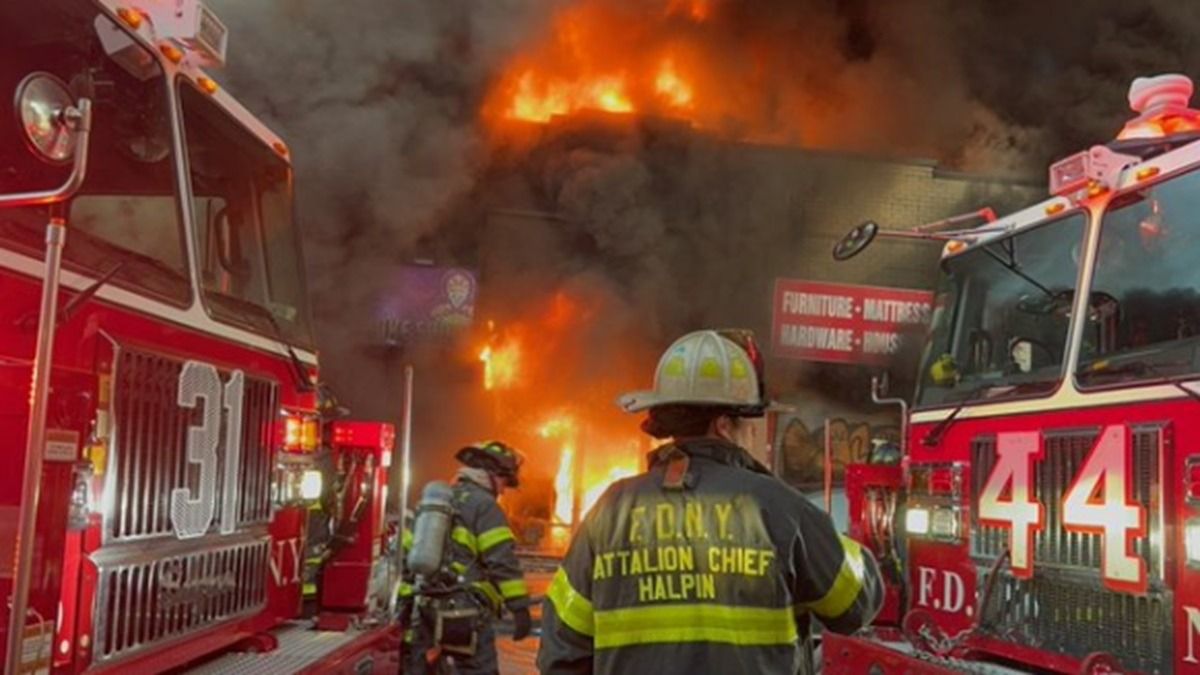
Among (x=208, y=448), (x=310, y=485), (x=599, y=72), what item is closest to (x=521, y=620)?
(x=310, y=485)

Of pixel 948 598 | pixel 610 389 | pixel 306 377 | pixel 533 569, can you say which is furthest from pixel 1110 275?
pixel 610 389

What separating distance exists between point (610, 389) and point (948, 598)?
11.4 m

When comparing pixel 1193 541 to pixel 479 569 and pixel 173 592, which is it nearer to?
pixel 173 592

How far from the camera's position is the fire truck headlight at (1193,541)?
293 centimetres

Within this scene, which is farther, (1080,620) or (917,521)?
(917,521)

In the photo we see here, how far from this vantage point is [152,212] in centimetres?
312

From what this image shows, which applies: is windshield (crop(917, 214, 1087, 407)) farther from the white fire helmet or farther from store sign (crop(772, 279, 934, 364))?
store sign (crop(772, 279, 934, 364))

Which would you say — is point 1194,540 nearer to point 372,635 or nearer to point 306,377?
point 372,635

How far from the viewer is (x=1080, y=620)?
3457 mm

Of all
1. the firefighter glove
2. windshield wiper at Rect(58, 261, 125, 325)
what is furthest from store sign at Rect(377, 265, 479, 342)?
windshield wiper at Rect(58, 261, 125, 325)

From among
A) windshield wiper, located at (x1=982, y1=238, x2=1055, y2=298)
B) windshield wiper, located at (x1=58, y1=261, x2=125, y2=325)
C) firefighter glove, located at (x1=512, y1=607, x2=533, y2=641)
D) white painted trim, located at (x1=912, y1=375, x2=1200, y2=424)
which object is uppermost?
windshield wiper, located at (x1=982, y1=238, x2=1055, y2=298)

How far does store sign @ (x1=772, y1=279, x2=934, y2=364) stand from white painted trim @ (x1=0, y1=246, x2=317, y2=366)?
12.1 metres

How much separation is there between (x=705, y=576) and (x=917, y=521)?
8.53 ft

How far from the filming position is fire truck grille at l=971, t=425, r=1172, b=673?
10.3 ft
